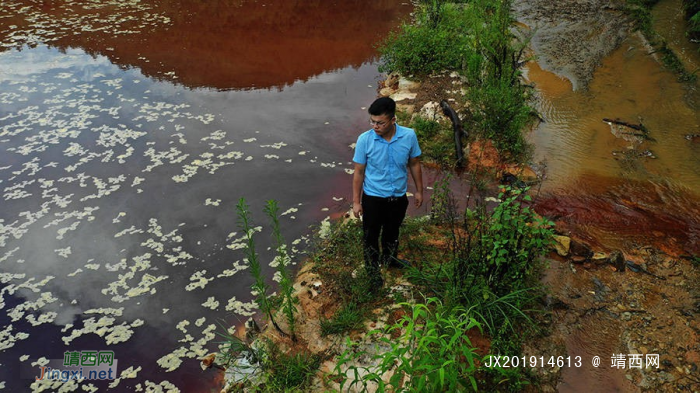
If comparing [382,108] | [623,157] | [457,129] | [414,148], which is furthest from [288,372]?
[623,157]

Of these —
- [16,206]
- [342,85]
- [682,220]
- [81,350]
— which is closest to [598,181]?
[682,220]

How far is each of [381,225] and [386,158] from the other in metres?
0.64

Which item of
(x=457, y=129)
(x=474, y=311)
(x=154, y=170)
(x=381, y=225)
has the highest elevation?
(x=381, y=225)

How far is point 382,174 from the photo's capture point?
3.27 m

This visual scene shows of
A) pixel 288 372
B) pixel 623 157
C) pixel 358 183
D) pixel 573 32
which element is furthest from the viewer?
pixel 573 32

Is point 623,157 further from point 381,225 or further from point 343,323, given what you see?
point 343,323

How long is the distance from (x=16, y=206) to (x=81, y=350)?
9.17ft

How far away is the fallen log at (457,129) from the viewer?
595 centimetres

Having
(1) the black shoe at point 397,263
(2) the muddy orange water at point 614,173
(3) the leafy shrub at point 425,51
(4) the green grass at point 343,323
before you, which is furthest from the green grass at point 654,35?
(4) the green grass at point 343,323

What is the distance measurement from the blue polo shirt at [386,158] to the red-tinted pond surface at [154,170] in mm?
1857

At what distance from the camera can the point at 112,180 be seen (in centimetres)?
591

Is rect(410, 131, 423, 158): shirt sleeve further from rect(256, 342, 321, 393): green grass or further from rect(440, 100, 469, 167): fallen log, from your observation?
rect(440, 100, 469, 167): fallen log

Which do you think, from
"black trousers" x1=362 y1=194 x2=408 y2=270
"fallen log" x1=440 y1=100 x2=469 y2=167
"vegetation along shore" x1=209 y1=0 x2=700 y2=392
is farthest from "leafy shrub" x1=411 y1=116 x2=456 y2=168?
"black trousers" x1=362 y1=194 x2=408 y2=270

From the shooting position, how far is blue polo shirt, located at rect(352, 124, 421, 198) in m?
3.17
